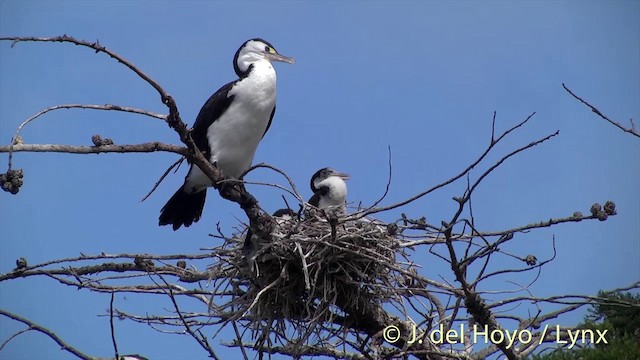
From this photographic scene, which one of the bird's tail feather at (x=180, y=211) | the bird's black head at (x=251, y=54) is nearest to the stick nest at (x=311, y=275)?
the bird's tail feather at (x=180, y=211)

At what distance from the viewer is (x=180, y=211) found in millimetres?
5910

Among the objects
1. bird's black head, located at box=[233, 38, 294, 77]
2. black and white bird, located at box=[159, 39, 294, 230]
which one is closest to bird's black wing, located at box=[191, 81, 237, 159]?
black and white bird, located at box=[159, 39, 294, 230]

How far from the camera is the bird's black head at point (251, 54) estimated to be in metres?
6.20

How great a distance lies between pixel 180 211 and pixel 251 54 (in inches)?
47.5

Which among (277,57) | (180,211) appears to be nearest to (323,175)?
(277,57)

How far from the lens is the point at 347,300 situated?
16.4 ft

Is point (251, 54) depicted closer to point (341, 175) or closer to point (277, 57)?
point (277, 57)

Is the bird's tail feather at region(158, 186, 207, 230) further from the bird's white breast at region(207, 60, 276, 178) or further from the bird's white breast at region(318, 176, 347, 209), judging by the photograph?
the bird's white breast at region(318, 176, 347, 209)

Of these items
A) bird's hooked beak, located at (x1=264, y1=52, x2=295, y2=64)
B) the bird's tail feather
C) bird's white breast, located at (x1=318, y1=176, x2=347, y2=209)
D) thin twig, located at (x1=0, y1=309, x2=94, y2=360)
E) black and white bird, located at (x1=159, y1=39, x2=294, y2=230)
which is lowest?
thin twig, located at (x1=0, y1=309, x2=94, y2=360)

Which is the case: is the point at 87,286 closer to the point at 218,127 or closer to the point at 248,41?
the point at 218,127

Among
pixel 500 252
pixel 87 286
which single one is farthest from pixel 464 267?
pixel 87 286

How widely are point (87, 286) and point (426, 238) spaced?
1.88 m

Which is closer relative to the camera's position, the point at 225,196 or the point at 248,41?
the point at 225,196

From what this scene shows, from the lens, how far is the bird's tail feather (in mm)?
5883
